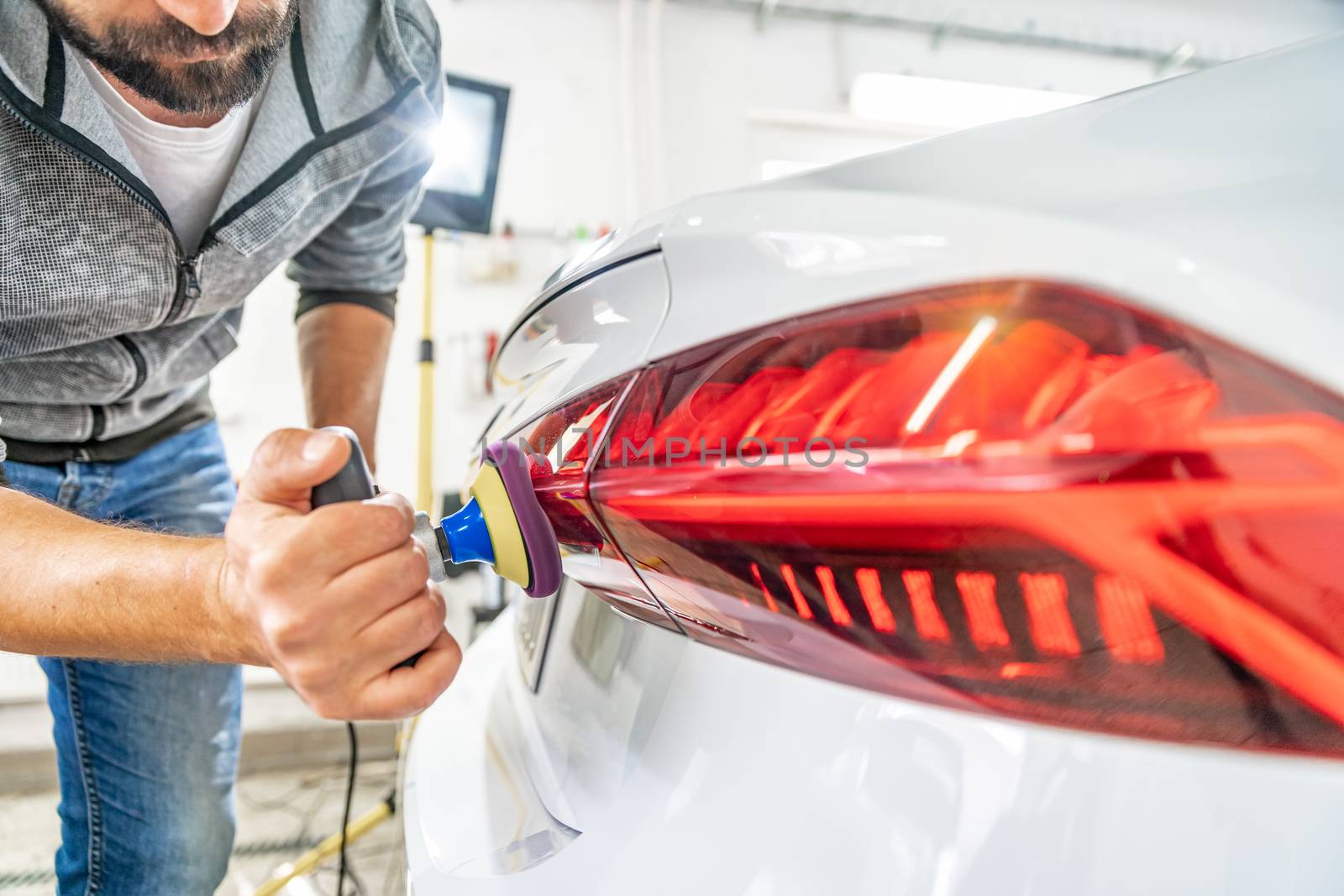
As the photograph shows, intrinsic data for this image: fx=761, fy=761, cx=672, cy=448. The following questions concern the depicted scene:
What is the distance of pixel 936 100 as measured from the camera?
3.59 m

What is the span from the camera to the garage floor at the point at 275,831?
5.14 feet

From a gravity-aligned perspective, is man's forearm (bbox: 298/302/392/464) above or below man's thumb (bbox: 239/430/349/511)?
Result: below

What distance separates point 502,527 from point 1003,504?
289mm

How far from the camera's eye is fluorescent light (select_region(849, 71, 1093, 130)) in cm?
346

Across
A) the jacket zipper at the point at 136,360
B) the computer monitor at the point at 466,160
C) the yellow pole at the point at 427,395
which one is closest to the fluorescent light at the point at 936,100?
the computer monitor at the point at 466,160

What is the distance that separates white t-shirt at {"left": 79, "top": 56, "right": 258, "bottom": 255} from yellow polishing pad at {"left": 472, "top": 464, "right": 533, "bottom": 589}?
670mm

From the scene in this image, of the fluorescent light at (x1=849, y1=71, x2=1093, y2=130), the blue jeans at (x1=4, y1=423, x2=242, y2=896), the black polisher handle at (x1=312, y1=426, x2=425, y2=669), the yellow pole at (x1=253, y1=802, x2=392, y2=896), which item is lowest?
the yellow pole at (x1=253, y1=802, x2=392, y2=896)

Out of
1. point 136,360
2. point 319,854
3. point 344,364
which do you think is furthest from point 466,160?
point 319,854

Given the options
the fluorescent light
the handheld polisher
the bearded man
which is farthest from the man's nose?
the fluorescent light

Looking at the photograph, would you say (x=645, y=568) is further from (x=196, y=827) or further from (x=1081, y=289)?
(x=196, y=827)

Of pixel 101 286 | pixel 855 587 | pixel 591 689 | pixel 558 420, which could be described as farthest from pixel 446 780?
pixel 101 286

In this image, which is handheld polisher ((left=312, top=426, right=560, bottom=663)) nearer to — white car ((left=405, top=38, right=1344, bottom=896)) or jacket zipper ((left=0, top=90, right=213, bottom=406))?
white car ((left=405, top=38, right=1344, bottom=896))

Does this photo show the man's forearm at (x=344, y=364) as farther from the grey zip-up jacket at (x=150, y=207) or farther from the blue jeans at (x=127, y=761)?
the blue jeans at (x=127, y=761)

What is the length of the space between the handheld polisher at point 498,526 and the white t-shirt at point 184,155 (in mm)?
632
